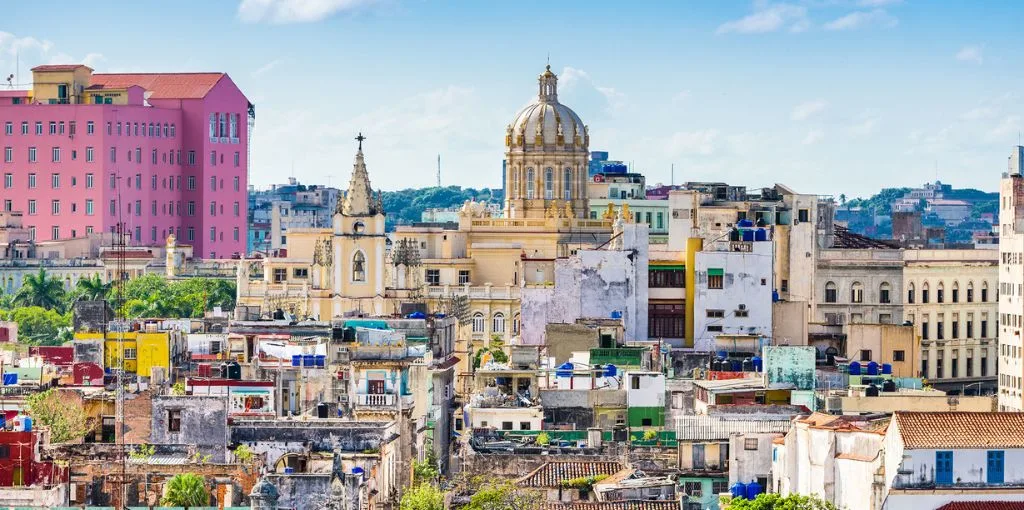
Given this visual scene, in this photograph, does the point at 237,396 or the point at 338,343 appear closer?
the point at 237,396

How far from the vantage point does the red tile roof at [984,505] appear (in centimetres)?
6288

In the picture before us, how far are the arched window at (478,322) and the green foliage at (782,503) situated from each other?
259ft

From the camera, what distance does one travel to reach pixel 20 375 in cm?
9681

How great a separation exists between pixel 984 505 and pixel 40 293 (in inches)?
4746

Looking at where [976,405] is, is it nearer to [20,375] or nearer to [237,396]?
[237,396]

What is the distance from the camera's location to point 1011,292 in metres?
119

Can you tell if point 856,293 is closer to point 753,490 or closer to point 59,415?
point 59,415

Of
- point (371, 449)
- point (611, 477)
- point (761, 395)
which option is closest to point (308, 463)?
point (371, 449)

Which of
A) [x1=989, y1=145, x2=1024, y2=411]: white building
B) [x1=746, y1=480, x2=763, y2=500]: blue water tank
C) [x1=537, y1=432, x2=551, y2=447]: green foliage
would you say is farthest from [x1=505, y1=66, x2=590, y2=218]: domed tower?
[x1=746, y1=480, x2=763, y2=500]: blue water tank

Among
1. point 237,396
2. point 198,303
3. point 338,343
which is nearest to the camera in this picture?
point 237,396

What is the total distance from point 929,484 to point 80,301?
57723 mm

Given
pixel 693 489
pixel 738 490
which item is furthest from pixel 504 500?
pixel 738 490

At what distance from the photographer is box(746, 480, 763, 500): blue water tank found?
228 feet

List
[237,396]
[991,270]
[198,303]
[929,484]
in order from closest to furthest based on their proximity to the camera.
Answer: [929,484] < [237,396] < [991,270] < [198,303]
